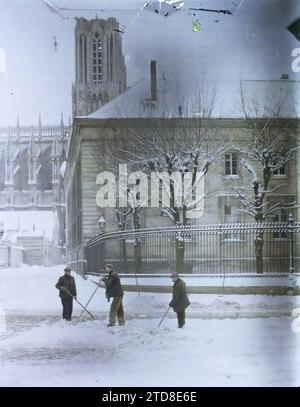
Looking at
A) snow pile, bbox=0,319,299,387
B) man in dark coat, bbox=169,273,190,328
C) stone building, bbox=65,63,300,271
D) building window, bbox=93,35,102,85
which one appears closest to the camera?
snow pile, bbox=0,319,299,387

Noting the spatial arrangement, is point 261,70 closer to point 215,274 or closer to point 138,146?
point 138,146

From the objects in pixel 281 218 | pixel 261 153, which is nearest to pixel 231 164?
pixel 261 153

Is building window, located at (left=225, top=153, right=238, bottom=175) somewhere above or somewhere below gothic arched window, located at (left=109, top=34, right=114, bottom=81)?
below

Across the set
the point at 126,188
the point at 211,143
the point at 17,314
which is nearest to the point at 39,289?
the point at 17,314

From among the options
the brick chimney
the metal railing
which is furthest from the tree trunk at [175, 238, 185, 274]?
the brick chimney

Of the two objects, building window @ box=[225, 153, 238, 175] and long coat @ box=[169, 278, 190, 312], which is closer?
long coat @ box=[169, 278, 190, 312]

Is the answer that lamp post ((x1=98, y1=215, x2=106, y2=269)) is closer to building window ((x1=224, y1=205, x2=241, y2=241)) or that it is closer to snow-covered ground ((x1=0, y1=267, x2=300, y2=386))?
snow-covered ground ((x1=0, y1=267, x2=300, y2=386))

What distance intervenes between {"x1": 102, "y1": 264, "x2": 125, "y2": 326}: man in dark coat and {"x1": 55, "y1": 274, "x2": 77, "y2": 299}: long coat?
1.42ft

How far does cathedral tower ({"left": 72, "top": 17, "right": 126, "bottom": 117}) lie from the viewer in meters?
8.57

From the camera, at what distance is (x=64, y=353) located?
7.91m

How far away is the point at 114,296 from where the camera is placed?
8570mm

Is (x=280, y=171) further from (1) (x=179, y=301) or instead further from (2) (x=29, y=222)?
(2) (x=29, y=222)

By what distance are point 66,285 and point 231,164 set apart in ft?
9.09

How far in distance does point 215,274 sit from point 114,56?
3306 mm
